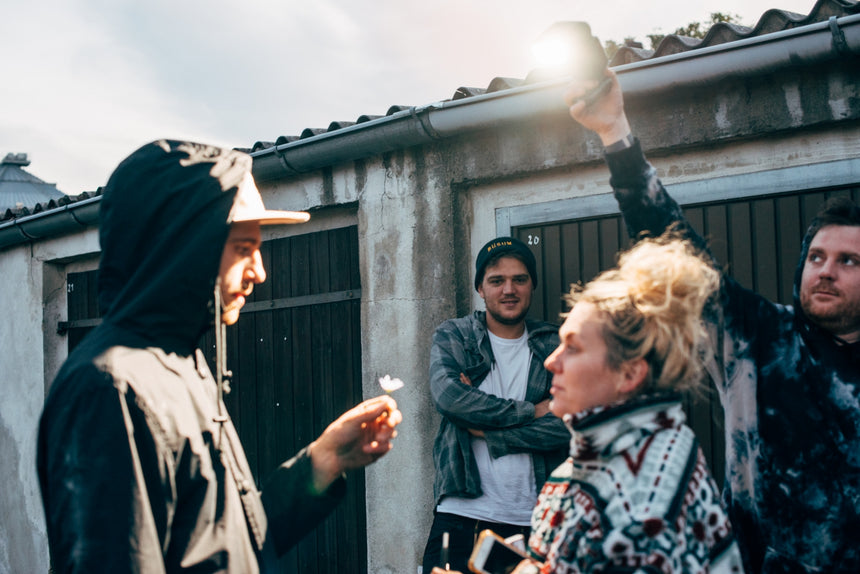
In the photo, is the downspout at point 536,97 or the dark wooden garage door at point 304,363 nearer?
the downspout at point 536,97

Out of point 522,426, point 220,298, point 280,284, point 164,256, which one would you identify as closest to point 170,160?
point 164,256

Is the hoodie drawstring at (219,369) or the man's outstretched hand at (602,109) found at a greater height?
the man's outstretched hand at (602,109)

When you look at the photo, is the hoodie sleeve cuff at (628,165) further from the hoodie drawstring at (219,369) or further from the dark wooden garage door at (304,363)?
the dark wooden garage door at (304,363)

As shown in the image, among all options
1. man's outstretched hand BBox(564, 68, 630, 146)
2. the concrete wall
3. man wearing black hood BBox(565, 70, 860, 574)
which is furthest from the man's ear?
the concrete wall

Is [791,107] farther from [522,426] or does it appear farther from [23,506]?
[23,506]

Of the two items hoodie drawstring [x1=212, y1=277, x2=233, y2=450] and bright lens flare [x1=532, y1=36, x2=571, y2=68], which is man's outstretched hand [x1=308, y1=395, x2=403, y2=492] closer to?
hoodie drawstring [x1=212, y1=277, x2=233, y2=450]

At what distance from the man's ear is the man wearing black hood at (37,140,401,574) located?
0.91m

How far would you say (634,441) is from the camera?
160 centimetres

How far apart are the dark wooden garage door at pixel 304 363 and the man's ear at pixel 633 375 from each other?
3.45m

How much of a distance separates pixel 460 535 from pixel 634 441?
6.05 ft

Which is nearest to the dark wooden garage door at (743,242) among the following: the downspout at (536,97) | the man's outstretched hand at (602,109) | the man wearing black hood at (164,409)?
the downspout at (536,97)

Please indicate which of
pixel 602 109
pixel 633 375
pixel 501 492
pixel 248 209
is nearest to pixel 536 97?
pixel 602 109

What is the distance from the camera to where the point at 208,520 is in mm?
1618

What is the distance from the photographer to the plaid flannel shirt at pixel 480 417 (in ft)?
10.6
